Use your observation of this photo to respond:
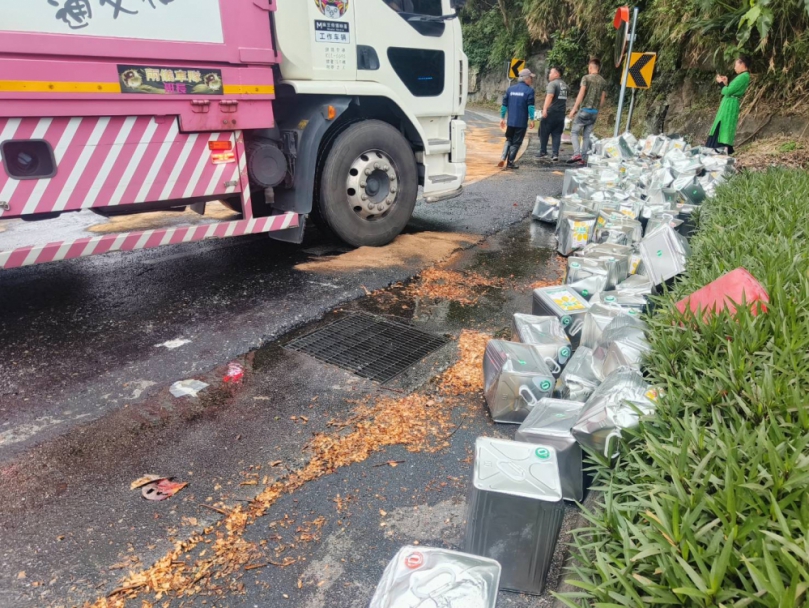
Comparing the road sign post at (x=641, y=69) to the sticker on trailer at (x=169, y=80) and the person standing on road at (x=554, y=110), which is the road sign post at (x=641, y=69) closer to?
the person standing on road at (x=554, y=110)

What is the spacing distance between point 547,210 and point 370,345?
4.05 meters

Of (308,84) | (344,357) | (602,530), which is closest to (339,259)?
(308,84)

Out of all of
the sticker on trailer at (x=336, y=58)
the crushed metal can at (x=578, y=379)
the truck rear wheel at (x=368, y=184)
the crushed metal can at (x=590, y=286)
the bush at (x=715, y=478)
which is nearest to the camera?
the bush at (x=715, y=478)

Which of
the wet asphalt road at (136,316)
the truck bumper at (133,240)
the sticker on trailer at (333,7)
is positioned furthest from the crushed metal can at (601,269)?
the sticker on trailer at (333,7)

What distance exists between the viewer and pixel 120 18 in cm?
366

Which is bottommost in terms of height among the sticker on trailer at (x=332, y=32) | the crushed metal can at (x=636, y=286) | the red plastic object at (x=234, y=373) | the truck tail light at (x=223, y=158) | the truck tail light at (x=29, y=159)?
the red plastic object at (x=234, y=373)

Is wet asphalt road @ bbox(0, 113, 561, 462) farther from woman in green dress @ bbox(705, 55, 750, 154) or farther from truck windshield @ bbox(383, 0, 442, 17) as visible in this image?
woman in green dress @ bbox(705, 55, 750, 154)

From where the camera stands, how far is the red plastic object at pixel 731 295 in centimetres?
248

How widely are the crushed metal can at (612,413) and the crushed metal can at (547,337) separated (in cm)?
71

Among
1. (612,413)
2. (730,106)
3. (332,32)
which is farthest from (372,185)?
(730,106)

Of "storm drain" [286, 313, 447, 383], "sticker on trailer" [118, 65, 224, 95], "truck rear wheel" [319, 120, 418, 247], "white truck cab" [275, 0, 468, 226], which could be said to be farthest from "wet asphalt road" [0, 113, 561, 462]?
"sticker on trailer" [118, 65, 224, 95]

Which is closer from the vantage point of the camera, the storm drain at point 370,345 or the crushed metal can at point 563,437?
the crushed metal can at point 563,437

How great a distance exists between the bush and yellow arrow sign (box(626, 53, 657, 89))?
10.5 m

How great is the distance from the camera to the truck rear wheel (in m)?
5.20
